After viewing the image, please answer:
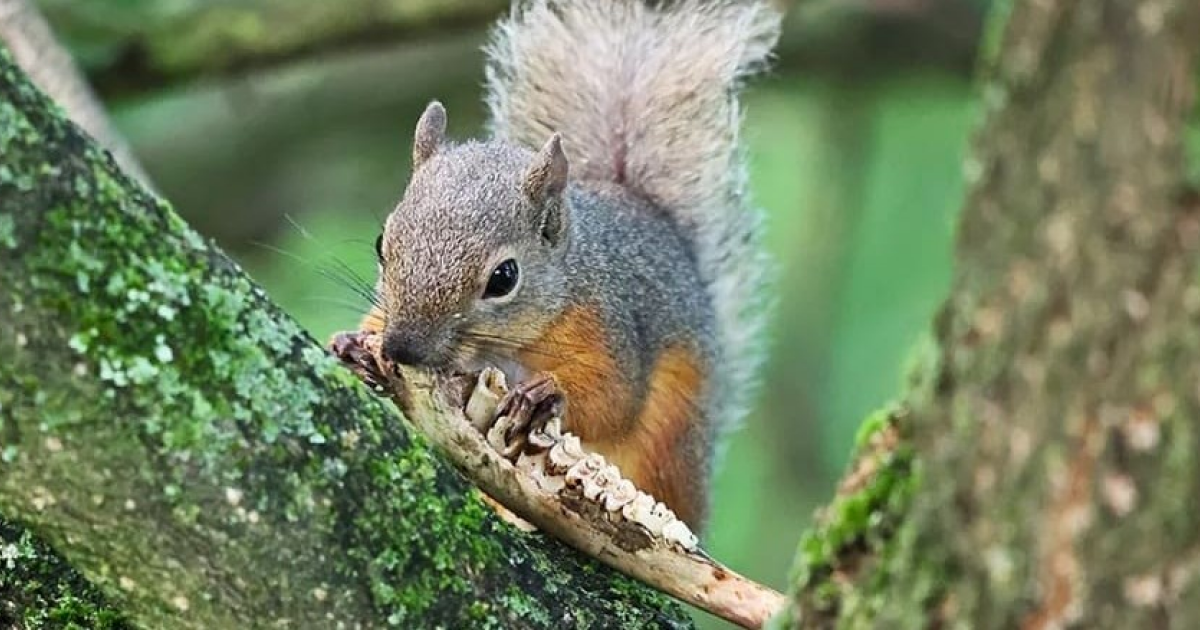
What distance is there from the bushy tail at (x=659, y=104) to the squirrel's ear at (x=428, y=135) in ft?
1.54

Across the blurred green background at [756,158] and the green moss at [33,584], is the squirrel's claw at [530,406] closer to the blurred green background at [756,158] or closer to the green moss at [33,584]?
the green moss at [33,584]

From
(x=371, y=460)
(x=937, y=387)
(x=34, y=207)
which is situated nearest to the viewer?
(x=937, y=387)

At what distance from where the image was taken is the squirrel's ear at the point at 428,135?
9.86 feet

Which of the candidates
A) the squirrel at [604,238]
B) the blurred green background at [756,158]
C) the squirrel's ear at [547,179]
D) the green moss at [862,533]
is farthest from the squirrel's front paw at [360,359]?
the blurred green background at [756,158]

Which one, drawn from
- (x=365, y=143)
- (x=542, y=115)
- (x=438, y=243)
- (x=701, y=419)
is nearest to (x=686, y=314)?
A: (x=701, y=419)

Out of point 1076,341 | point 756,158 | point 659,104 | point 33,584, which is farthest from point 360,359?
point 756,158

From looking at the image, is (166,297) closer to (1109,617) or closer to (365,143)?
(1109,617)

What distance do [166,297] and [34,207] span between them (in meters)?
0.13

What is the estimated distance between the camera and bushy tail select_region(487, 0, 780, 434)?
352cm

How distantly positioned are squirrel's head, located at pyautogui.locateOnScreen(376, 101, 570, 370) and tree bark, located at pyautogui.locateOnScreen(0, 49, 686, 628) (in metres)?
1.03

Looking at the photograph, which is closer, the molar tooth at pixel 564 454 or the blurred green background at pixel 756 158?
the molar tooth at pixel 564 454

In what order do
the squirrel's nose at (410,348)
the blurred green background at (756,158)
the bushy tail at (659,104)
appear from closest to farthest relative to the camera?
the squirrel's nose at (410,348)
the bushy tail at (659,104)
the blurred green background at (756,158)

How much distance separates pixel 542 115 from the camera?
3559mm

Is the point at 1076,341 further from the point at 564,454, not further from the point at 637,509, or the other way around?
the point at 564,454
